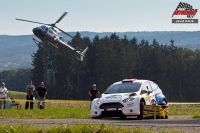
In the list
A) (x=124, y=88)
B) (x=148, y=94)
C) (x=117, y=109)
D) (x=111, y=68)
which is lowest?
(x=117, y=109)

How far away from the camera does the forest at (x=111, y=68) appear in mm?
109312

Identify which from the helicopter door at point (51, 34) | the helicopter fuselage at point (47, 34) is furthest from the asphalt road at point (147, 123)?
the helicopter door at point (51, 34)

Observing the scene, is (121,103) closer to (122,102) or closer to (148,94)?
(122,102)

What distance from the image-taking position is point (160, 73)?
11869 cm

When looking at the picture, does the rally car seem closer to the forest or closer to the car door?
the car door

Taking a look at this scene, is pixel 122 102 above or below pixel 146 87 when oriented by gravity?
below

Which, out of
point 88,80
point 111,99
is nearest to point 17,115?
point 111,99

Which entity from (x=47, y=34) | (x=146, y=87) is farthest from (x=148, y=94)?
(x=47, y=34)

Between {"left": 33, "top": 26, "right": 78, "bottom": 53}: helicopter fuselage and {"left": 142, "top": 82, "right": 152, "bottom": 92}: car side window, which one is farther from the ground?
{"left": 33, "top": 26, "right": 78, "bottom": 53}: helicopter fuselage

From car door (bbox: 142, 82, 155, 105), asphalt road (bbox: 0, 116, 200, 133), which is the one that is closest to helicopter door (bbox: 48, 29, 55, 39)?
car door (bbox: 142, 82, 155, 105)

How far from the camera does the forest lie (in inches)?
4304

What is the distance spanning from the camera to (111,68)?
362ft

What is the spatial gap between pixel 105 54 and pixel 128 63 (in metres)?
5.12

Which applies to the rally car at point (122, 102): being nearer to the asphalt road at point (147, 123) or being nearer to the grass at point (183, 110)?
the asphalt road at point (147, 123)
